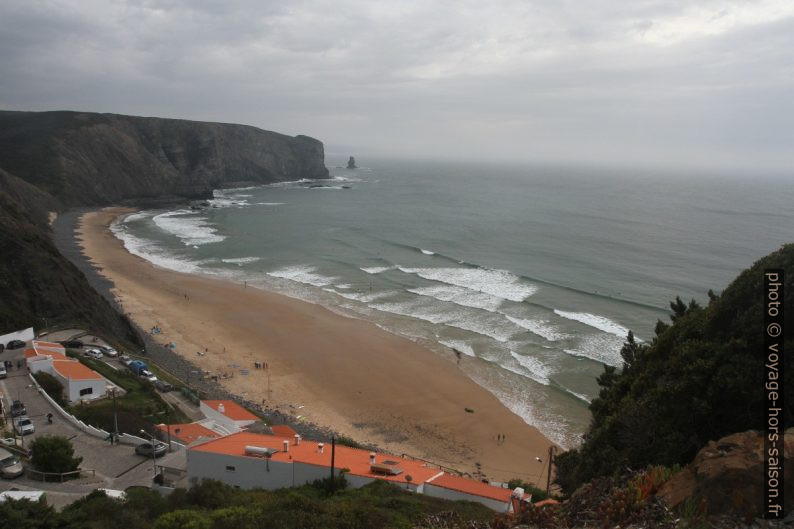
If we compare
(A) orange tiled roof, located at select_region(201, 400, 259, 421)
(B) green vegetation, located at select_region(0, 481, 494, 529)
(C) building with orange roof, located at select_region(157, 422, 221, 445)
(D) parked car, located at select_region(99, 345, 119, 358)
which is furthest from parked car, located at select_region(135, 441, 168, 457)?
(D) parked car, located at select_region(99, 345, 119, 358)

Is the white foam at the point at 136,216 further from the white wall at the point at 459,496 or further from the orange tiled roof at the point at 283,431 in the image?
the white wall at the point at 459,496

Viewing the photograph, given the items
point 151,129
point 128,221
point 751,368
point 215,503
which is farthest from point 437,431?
point 151,129

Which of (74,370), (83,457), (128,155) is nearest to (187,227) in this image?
(128,155)

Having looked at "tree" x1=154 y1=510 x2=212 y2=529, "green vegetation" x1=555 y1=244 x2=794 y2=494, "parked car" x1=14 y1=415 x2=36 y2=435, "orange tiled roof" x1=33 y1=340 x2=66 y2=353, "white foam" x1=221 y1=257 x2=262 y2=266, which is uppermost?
"green vegetation" x1=555 y1=244 x2=794 y2=494

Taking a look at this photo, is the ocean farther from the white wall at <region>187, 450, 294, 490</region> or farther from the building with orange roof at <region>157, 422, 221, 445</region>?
the building with orange roof at <region>157, 422, 221, 445</region>

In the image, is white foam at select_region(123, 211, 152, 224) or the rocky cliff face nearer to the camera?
white foam at select_region(123, 211, 152, 224)
